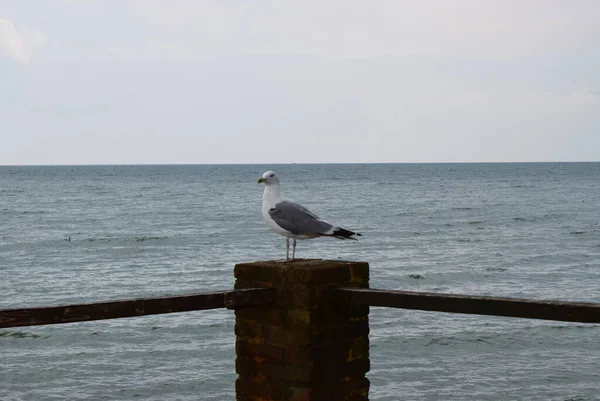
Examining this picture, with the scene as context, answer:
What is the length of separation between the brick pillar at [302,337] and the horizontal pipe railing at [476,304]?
0.15 metres

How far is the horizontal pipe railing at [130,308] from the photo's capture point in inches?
162

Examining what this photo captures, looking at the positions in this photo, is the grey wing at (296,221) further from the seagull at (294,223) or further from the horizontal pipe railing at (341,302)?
the horizontal pipe railing at (341,302)

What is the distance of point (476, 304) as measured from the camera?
4312 millimetres

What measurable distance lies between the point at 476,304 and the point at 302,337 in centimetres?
97

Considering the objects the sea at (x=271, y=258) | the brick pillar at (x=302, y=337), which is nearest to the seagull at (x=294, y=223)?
the brick pillar at (x=302, y=337)

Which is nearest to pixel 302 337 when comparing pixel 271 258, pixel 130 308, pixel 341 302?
pixel 341 302

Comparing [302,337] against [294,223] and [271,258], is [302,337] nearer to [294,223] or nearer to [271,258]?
[294,223]

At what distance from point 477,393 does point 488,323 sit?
18.4ft

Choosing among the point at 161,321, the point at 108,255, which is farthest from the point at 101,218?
the point at 161,321

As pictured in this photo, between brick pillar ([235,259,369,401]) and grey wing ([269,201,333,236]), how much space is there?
0.53m

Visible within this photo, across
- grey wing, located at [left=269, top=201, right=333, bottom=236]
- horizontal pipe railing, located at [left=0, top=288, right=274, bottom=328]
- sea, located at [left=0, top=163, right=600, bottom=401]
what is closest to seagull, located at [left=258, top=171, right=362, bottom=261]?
grey wing, located at [left=269, top=201, right=333, bottom=236]

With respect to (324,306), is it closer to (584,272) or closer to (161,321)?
(161,321)

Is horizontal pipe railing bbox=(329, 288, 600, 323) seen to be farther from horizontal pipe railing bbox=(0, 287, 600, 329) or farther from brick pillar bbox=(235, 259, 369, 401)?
brick pillar bbox=(235, 259, 369, 401)

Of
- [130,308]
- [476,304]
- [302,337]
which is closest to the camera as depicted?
[476,304]
